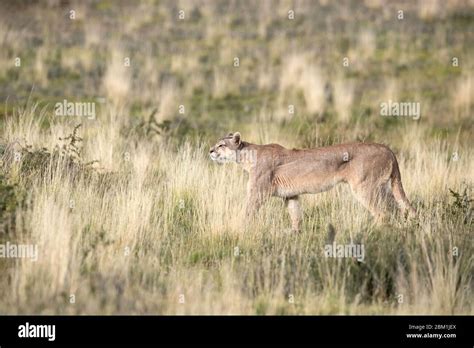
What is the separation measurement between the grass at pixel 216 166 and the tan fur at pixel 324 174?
11.1 inches

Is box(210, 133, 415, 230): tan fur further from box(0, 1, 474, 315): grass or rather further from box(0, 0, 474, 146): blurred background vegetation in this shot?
box(0, 0, 474, 146): blurred background vegetation

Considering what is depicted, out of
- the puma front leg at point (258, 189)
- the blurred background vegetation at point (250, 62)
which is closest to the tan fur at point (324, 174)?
the puma front leg at point (258, 189)

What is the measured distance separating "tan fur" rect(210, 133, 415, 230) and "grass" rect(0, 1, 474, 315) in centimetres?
28

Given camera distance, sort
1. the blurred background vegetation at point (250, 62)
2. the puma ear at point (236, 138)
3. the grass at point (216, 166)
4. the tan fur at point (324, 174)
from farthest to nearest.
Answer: the blurred background vegetation at point (250, 62) < the puma ear at point (236, 138) < the tan fur at point (324, 174) < the grass at point (216, 166)

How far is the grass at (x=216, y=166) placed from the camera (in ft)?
29.8

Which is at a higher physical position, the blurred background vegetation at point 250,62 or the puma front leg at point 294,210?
the blurred background vegetation at point 250,62

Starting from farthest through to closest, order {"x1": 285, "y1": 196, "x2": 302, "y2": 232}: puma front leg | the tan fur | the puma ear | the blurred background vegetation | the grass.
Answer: the blurred background vegetation
the puma ear
{"x1": 285, "y1": 196, "x2": 302, "y2": 232}: puma front leg
the tan fur
the grass

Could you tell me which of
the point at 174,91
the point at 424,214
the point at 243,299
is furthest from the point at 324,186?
the point at 174,91

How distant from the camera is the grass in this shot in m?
9.09

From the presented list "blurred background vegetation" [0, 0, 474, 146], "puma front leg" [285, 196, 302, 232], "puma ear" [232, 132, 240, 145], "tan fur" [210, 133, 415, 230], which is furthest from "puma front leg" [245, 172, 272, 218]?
"blurred background vegetation" [0, 0, 474, 146]

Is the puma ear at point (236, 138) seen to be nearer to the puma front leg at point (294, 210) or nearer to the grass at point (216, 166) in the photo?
the grass at point (216, 166)

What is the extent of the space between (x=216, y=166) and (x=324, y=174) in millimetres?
2758

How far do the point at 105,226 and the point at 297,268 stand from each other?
2526 millimetres

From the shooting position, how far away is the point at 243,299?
29.2ft
